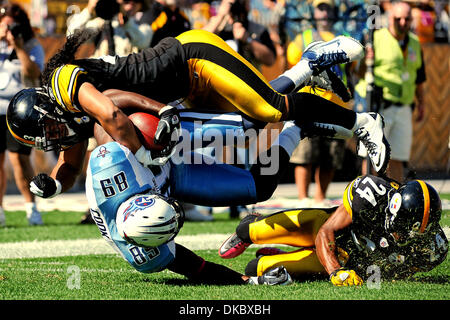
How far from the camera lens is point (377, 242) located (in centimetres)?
453

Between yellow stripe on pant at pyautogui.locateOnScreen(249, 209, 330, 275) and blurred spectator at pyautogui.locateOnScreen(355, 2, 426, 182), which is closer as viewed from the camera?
yellow stripe on pant at pyautogui.locateOnScreen(249, 209, 330, 275)

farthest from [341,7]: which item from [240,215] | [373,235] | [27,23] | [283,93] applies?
[373,235]

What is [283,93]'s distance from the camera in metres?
5.16

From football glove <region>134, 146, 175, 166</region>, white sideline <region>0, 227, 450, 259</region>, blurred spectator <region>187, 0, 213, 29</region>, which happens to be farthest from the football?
blurred spectator <region>187, 0, 213, 29</region>

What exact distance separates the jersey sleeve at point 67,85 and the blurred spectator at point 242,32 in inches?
128

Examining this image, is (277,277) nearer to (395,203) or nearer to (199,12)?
(395,203)

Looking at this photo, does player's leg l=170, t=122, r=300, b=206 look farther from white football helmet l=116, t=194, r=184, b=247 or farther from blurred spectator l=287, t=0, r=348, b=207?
blurred spectator l=287, t=0, r=348, b=207

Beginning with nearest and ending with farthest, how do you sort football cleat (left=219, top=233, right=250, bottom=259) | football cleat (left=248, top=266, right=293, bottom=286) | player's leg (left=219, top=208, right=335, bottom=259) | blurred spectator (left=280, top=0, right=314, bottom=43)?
1. football cleat (left=248, top=266, right=293, bottom=286)
2. player's leg (left=219, top=208, right=335, bottom=259)
3. football cleat (left=219, top=233, right=250, bottom=259)
4. blurred spectator (left=280, top=0, right=314, bottom=43)

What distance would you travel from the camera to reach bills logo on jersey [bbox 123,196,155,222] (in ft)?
13.4

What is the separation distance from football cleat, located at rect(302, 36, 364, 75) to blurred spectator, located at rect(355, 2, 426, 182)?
288 cm

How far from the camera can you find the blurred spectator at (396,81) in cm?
827

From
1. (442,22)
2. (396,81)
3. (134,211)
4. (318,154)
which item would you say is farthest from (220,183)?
(442,22)

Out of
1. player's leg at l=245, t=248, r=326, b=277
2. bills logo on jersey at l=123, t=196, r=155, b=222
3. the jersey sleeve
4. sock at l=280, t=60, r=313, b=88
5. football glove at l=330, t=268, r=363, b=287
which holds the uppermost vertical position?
the jersey sleeve
